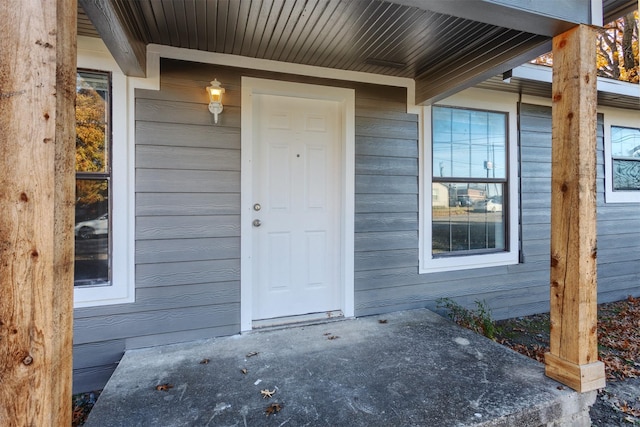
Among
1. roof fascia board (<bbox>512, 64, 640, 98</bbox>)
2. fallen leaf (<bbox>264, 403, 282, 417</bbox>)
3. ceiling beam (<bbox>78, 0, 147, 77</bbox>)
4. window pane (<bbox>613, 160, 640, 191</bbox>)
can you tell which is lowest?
fallen leaf (<bbox>264, 403, 282, 417</bbox>)

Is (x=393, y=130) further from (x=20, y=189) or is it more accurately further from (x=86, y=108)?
(x=20, y=189)

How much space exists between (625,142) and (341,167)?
165 inches

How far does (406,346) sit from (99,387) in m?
2.28

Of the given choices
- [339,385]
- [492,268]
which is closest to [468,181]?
[492,268]

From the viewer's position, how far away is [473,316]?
3.43 metres

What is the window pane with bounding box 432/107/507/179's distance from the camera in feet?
11.5

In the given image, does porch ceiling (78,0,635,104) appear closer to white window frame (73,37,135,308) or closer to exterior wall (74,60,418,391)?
white window frame (73,37,135,308)

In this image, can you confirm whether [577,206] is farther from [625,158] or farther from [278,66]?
[625,158]

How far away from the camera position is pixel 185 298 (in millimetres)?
2639

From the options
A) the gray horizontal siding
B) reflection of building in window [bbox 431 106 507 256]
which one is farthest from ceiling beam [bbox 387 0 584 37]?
reflection of building in window [bbox 431 106 507 256]

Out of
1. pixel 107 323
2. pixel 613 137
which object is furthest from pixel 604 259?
pixel 107 323

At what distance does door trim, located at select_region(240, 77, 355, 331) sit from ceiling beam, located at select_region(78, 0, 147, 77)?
0.76 m

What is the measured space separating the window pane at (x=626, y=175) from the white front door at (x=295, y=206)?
400 centimetres

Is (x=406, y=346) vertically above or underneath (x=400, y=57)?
underneath
